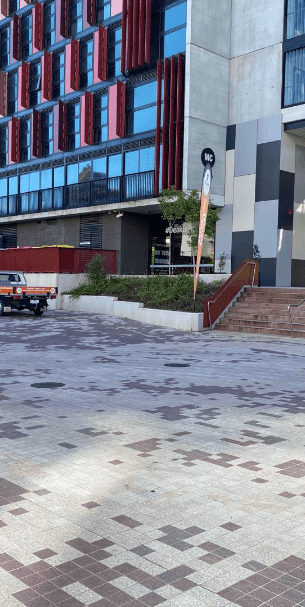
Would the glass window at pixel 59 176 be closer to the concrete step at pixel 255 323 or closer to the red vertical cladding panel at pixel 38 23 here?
the red vertical cladding panel at pixel 38 23

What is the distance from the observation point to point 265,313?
21.0m

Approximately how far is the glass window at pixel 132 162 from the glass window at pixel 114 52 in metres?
4.91

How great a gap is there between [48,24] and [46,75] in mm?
3672

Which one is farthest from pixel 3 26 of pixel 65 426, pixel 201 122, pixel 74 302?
pixel 65 426

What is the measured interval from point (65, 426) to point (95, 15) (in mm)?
32802

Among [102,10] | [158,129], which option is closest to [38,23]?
[102,10]

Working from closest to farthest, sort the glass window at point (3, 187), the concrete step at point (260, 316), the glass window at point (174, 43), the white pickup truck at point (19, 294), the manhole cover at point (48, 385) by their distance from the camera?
the manhole cover at point (48, 385), the concrete step at point (260, 316), the white pickup truck at point (19, 294), the glass window at point (174, 43), the glass window at point (3, 187)

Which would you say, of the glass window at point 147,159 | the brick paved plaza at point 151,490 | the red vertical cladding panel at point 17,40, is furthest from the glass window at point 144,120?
the brick paved plaza at point 151,490

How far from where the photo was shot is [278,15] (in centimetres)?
2794

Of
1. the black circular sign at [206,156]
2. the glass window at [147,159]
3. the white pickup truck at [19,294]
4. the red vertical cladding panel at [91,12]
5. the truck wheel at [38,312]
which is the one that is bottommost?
the truck wheel at [38,312]

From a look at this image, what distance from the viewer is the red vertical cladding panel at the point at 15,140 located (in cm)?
4075

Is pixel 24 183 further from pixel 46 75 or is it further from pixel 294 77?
pixel 294 77

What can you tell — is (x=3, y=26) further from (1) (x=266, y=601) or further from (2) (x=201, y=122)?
(1) (x=266, y=601)

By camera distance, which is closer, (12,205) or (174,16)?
(174,16)
